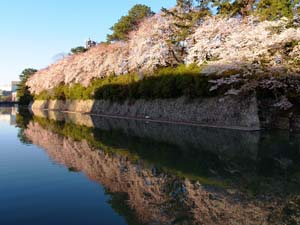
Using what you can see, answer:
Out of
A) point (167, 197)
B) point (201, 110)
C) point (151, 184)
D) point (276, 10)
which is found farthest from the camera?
point (201, 110)

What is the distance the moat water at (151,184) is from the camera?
4715 millimetres

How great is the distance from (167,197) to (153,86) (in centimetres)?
1802

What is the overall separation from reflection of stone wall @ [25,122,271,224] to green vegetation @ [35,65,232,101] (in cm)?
1112

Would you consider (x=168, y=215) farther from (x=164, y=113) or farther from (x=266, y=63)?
(x=164, y=113)

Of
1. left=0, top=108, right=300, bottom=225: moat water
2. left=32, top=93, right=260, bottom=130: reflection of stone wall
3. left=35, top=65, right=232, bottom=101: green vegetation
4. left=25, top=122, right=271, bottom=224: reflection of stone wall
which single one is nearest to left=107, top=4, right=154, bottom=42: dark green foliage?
left=35, top=65, right=232, bottom=101: green vegetation

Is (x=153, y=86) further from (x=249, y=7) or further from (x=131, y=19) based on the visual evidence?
(x=131, y=19)

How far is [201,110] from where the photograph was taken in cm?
1867

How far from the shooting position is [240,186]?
6.34 metres

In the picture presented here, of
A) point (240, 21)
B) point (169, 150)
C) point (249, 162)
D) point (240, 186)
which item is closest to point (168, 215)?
point (240, 186)

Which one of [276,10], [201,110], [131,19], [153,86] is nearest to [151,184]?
[201,110]

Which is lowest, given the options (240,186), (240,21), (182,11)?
(240,186)

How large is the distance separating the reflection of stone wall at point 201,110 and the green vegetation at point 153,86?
500 millimetres

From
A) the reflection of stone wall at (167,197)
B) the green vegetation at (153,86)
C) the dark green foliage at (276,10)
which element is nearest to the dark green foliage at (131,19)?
the green vegetation at (153,86)

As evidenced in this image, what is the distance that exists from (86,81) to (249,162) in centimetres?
2861
